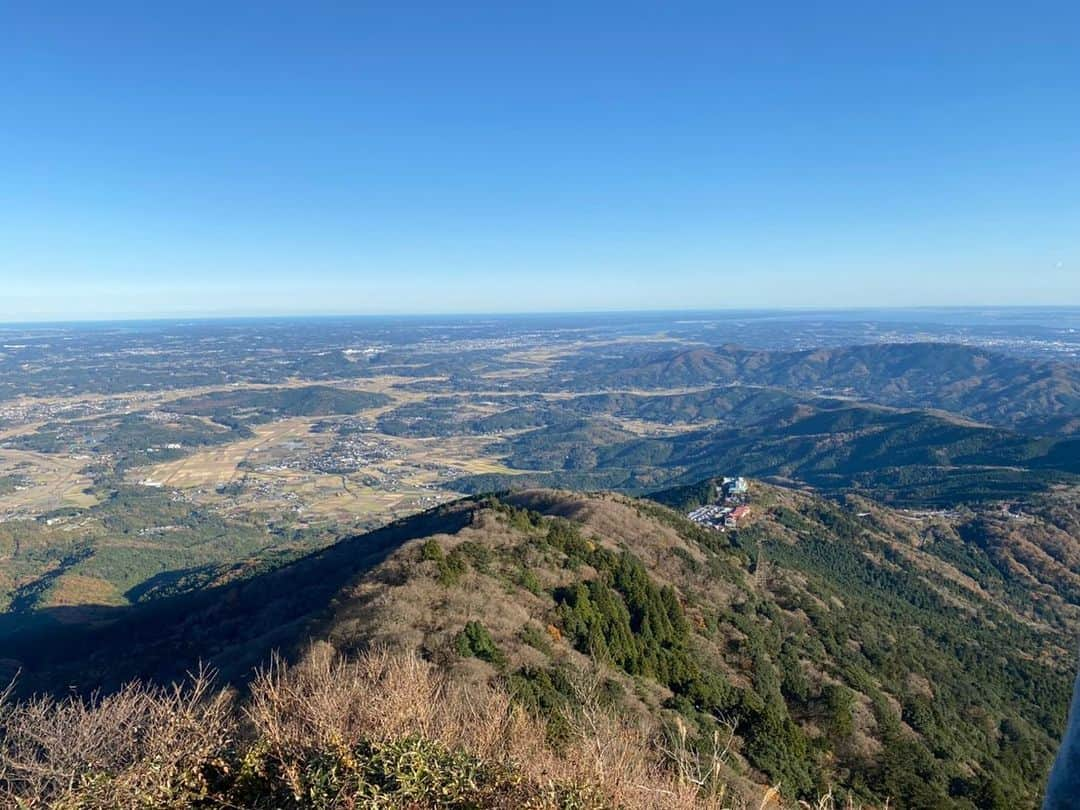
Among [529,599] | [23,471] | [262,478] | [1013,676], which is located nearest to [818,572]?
[1013,676]

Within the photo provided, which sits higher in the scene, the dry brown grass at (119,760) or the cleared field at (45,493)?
the dry brown grass at (119,760)

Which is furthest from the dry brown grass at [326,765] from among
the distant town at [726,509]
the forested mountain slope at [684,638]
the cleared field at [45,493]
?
the cleared field at [45,493]

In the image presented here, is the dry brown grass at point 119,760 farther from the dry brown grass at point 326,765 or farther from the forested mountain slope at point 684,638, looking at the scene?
the forested mountain slope at point 684,638

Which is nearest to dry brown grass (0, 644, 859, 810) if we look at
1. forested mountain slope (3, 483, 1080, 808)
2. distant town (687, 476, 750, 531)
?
forested mountain slope (3, 483, 1080, 808)

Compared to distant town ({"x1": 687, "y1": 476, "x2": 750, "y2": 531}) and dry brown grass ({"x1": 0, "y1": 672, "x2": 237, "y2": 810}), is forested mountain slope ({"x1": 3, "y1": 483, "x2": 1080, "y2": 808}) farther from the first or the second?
dry brown grass ({"x1": 0, "y1": 672, "x2": 237, "y2": 810})

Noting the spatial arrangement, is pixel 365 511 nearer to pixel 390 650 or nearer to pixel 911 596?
pixel 911 596

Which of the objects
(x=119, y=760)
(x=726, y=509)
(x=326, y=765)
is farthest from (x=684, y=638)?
(x=726, y=509)

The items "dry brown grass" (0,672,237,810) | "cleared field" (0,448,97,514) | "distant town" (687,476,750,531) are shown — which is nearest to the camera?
"dry brown grass" (0,672,237,810)

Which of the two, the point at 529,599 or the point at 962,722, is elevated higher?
the point at 529,599

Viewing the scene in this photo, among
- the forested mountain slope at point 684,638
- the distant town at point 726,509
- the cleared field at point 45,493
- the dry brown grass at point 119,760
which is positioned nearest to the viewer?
the dry brown grass at point 119,760

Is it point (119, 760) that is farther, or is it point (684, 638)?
point (684, 638)

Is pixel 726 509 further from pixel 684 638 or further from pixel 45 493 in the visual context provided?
pixel 45 493
